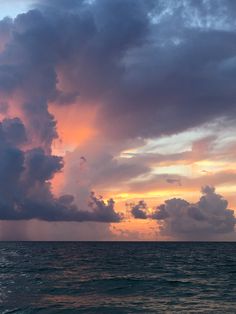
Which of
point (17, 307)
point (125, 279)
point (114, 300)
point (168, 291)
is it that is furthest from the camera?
point (125, 279)

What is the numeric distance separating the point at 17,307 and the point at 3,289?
12251 mm

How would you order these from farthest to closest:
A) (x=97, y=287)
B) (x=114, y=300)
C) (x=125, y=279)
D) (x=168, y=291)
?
(x=125, y=279)
(x=97, y=287)
(x=168, y=291)
(x=114, y=300)

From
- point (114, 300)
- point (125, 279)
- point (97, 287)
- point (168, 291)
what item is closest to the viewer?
point (114, 300)

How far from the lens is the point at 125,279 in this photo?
55031mm

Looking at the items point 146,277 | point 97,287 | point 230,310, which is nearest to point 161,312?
point 230,310

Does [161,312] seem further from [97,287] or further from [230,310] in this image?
[97,287]

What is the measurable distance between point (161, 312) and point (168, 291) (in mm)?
12064

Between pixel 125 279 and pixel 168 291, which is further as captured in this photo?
pixel 125 279

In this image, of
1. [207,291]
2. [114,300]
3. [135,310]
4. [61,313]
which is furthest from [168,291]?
[61,313]

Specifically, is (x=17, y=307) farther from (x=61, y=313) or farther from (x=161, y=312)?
(x=161, y=312)

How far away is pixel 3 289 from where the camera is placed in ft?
152

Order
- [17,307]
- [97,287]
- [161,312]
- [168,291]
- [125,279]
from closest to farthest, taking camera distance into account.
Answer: [161,312]
[17,307]
[168,291]
[97,287]
[125,279]

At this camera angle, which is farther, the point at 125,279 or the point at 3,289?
the point at 125,279

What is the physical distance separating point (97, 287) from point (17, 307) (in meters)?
14.1
